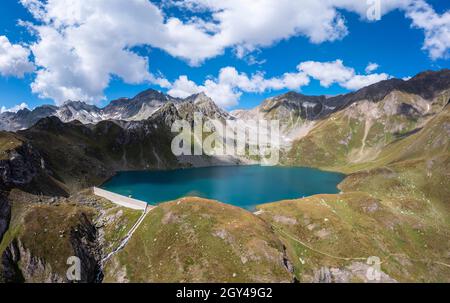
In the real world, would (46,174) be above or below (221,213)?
above

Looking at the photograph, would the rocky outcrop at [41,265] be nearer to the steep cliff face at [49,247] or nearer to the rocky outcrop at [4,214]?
the steep cliff face at [49,247]

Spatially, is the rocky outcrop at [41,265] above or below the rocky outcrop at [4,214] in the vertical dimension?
below

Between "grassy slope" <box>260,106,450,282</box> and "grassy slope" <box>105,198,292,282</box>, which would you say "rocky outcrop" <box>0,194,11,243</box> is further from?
"grassy slope" <box>260,106,450,282</box>

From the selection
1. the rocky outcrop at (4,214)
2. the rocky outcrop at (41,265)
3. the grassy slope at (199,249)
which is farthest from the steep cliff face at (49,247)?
the grassy slope at (199,249)

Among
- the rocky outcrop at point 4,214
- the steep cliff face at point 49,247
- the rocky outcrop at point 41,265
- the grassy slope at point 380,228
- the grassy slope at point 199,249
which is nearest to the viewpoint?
the grassy slope at point 199,249

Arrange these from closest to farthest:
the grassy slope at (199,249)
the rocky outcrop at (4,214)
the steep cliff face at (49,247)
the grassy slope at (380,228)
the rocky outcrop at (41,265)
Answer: the grassy slope at (199,249) → the rocky outcrop at (41,265) → the steep cliff face at (49,247) → the grassy slope at (380,228) → the rocky outcrop at (4,214)

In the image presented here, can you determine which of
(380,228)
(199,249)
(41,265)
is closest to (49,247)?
(41,265)

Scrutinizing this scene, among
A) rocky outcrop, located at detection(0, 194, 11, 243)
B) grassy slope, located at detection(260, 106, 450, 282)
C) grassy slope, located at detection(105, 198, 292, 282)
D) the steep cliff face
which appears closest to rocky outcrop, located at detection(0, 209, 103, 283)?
the steep cliff face
